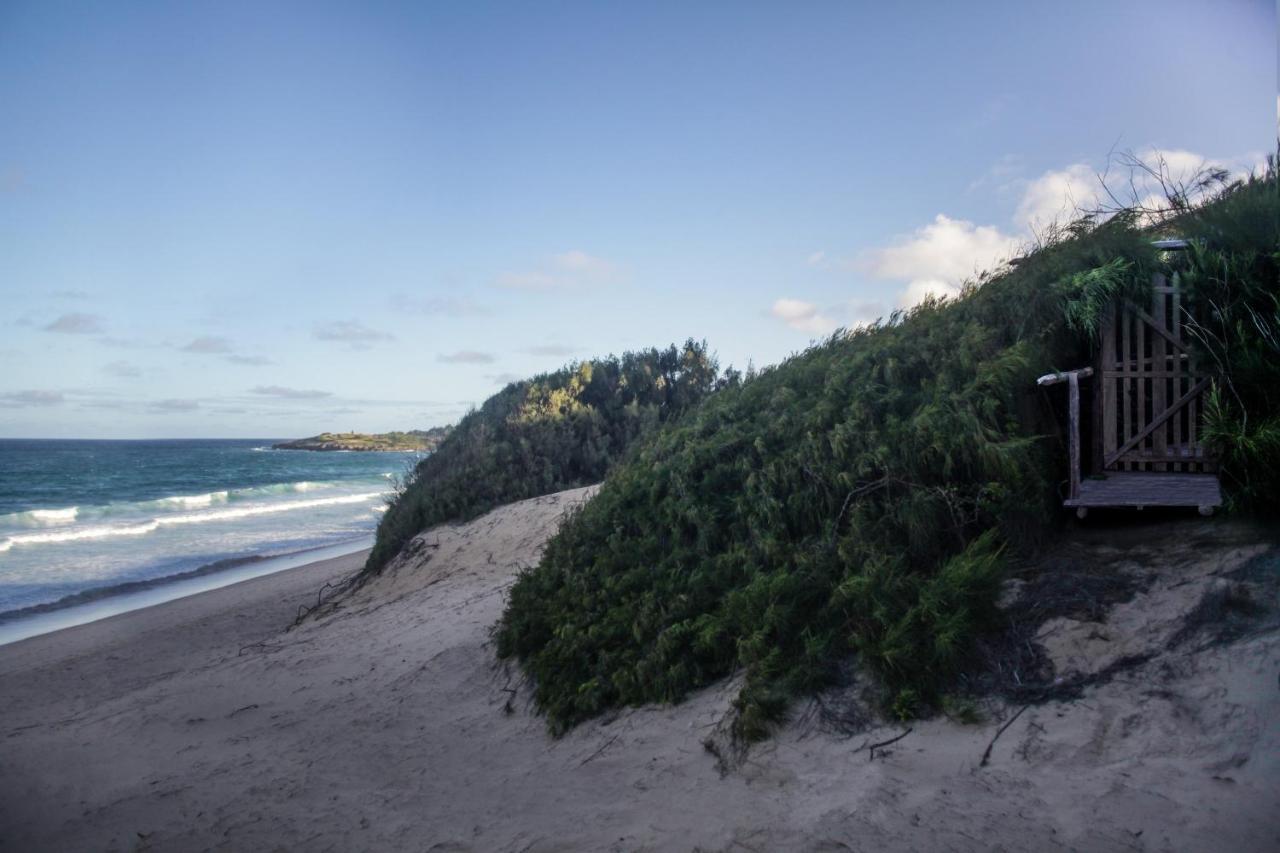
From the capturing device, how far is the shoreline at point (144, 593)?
13367 millimetres

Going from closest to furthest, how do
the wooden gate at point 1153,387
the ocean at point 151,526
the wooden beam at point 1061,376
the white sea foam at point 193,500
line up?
1. the wooden beam at point 1061,376
2. the wooden gate at point 1153,387
3. the ocean at point 151,526
4. the white sea foam at point 193,500

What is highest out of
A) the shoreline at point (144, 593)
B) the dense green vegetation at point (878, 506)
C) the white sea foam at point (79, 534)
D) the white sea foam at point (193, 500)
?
the dense green vegetation at point (878, 506)

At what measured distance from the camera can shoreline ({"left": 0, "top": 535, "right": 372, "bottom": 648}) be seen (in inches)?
526

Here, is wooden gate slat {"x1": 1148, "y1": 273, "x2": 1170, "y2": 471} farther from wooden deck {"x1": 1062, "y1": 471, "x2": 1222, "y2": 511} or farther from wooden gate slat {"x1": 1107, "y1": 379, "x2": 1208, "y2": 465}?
wooden deck {"x1": 1062, "y1": 471, "x2": 1222, "y2": 511}

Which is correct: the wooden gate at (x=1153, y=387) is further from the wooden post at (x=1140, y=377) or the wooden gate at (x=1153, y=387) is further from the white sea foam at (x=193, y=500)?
the white sea foam at (x=193, y=500)

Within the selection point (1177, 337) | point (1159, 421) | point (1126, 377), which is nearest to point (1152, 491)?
point (1159, 421)

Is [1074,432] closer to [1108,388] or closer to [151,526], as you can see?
[1108,388]

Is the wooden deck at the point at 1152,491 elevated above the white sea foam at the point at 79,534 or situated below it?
above

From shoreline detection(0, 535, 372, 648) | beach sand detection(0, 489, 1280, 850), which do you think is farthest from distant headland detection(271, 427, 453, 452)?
beach sand detection(0, 489, 1280, 850)

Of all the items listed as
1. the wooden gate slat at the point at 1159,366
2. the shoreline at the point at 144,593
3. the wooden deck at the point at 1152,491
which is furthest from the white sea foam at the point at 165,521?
the wooden gate slat at the point at 1159,366

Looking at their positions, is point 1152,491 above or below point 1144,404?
below

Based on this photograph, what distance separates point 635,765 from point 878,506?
2990 mm

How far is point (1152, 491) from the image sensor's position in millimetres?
5984

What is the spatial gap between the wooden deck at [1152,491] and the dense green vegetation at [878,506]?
244 millimetres
